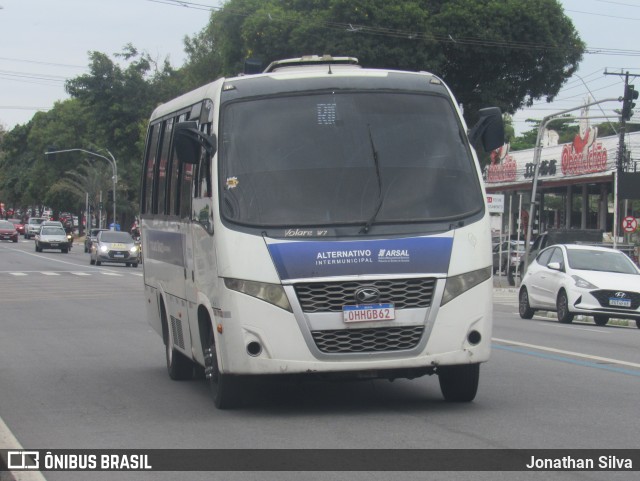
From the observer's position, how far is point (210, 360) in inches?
411

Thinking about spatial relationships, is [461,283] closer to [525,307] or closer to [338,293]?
[338,293]

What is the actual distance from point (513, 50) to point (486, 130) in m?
39.3

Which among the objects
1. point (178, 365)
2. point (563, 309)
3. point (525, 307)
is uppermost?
point (178, 365)

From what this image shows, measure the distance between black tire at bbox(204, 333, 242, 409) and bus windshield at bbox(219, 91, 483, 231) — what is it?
1258mm

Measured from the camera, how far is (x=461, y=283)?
31.7ft

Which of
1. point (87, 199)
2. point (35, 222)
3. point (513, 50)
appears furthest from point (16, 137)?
point (513, 50)

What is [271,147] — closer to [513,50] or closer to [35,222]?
[513,50]

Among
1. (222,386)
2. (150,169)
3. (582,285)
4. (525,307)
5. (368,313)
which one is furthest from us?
(525,307)

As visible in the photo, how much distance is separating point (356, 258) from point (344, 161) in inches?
39.2

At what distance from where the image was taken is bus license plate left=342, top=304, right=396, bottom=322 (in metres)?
9.37

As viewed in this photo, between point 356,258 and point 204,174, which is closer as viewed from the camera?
point 356,258

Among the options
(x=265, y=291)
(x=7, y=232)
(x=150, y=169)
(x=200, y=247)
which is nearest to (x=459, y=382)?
(x=265, y=291)
